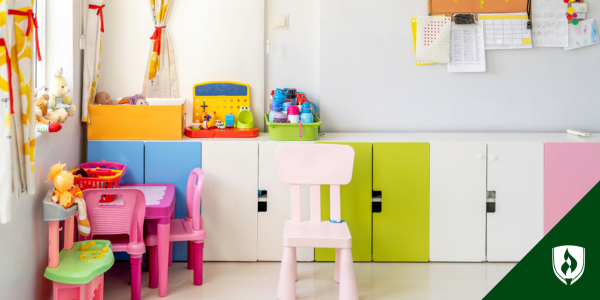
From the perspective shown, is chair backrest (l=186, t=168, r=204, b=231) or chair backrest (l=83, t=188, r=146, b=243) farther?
chair backrest (l=186, t=168, r=204, b=231)

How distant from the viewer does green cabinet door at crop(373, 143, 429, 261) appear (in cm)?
310

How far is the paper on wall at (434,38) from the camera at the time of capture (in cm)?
340

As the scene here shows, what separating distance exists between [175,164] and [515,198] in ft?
6.27

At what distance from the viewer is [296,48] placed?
3.48 m

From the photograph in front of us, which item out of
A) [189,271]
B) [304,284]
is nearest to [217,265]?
[189,271]

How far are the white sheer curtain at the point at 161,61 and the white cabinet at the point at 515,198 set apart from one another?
194 cm

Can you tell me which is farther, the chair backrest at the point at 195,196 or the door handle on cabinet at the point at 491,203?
the door handle on cabinet at the point at 491,203

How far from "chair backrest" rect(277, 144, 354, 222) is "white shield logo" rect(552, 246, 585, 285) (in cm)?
104

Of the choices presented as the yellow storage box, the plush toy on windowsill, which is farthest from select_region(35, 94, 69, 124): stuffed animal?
the yellow storage box

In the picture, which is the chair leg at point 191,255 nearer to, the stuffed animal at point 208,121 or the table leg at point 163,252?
the table leg at point 163,252

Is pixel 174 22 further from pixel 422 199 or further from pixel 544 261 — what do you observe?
pixel 544 261

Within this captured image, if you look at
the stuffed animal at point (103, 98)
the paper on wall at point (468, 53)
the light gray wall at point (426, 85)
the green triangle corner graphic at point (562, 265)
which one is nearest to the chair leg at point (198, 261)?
the stuffed animal at point (103, 98)

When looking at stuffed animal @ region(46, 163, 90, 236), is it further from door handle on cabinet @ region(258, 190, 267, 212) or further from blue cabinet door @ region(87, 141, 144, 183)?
door handle on cabinet @ region(258, 190, 267, 212)

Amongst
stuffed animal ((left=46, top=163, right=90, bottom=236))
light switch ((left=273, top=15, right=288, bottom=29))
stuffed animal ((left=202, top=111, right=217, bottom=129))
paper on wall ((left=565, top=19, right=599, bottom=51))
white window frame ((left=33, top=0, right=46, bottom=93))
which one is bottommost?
stuffed animal ((left=46, top=163, right=90, bottom=236))
